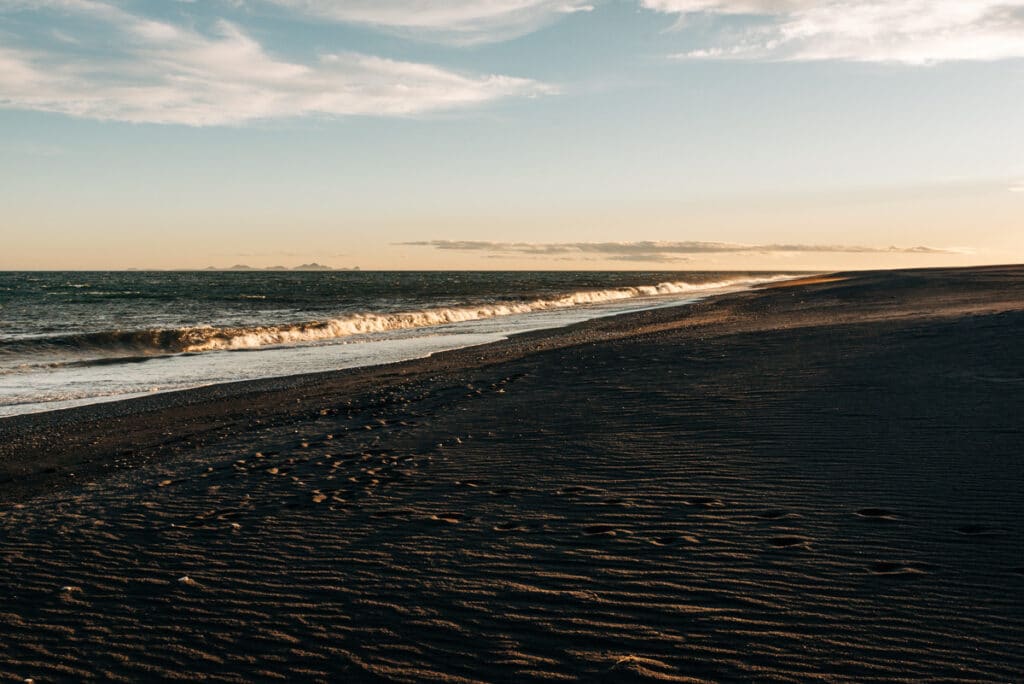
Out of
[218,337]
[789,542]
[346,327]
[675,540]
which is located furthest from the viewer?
[346,327]

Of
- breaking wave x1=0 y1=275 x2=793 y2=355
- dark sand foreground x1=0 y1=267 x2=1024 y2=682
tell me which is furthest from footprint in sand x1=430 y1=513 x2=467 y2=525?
breaking wave x1=0 y1=275 x2=793 y2=355

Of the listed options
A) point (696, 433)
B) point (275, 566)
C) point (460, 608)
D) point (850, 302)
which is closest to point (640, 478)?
point (696, 433)

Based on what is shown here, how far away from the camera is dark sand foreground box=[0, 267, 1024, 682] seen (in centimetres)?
440

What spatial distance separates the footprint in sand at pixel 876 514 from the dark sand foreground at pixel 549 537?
0.03 metres

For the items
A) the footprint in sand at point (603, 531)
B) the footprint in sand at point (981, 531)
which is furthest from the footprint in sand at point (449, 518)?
the footprint in sand at point (981, 531)

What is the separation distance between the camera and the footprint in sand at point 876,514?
5.96 metres

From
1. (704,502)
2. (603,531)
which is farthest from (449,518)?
(704,502)

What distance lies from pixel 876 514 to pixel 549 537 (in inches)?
100

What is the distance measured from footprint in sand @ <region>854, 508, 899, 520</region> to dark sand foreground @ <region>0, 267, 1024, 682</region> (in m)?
0.03

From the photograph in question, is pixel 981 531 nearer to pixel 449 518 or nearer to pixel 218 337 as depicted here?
pixel 449 518

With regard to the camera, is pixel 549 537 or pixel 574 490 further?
pixel 574 490

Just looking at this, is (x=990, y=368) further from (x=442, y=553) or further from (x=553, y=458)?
(x=442, y=553)

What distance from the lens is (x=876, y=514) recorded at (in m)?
6.05

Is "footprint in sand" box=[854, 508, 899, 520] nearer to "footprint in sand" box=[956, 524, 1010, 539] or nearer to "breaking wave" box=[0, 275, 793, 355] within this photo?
"footprint in sand" box=[956, 524, 1010, 539]
